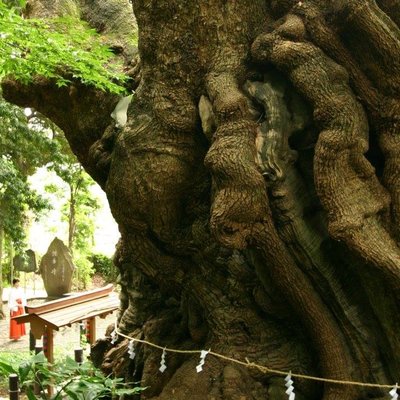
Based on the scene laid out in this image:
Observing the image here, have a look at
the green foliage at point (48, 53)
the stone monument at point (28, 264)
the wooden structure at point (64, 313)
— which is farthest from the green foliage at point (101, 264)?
the green foliage at point (48, 53)

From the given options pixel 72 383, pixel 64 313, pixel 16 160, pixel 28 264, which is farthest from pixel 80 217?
pixel 72 383

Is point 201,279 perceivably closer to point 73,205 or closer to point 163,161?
point 163,161

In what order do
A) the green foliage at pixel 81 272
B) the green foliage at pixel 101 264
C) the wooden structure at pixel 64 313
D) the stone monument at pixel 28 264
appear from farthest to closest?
the green foliage at pixel 101 264 < the green foliage at pixel 81 272 < the stone monument at pixel 28 264 < the wooden structure at pixel 64 313

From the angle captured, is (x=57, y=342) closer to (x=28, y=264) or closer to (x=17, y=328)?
(x=17, y=328)

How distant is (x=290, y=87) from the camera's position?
11.5ft

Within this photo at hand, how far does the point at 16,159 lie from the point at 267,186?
10.7 m

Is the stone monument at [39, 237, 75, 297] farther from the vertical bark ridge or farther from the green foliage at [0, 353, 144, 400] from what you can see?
the vertical bark ridge

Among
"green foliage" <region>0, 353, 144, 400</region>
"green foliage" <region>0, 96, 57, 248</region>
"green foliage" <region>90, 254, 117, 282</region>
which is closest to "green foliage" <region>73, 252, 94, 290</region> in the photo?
"green foliage" <region>90, 254, 117, 282</region>

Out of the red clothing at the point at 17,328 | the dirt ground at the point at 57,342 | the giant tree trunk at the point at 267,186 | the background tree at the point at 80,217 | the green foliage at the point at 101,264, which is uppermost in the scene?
the background tree at the point at 80,217

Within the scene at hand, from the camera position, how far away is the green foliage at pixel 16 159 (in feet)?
36.8

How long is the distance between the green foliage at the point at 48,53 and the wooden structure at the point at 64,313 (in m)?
3.29

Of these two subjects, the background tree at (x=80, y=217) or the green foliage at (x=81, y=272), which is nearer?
the background tree at (x=80, y=217)

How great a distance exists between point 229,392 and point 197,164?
64.0 inches

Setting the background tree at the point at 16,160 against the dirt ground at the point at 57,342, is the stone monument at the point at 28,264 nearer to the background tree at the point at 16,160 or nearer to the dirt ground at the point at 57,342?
the dirt ground at the point at 57,342
